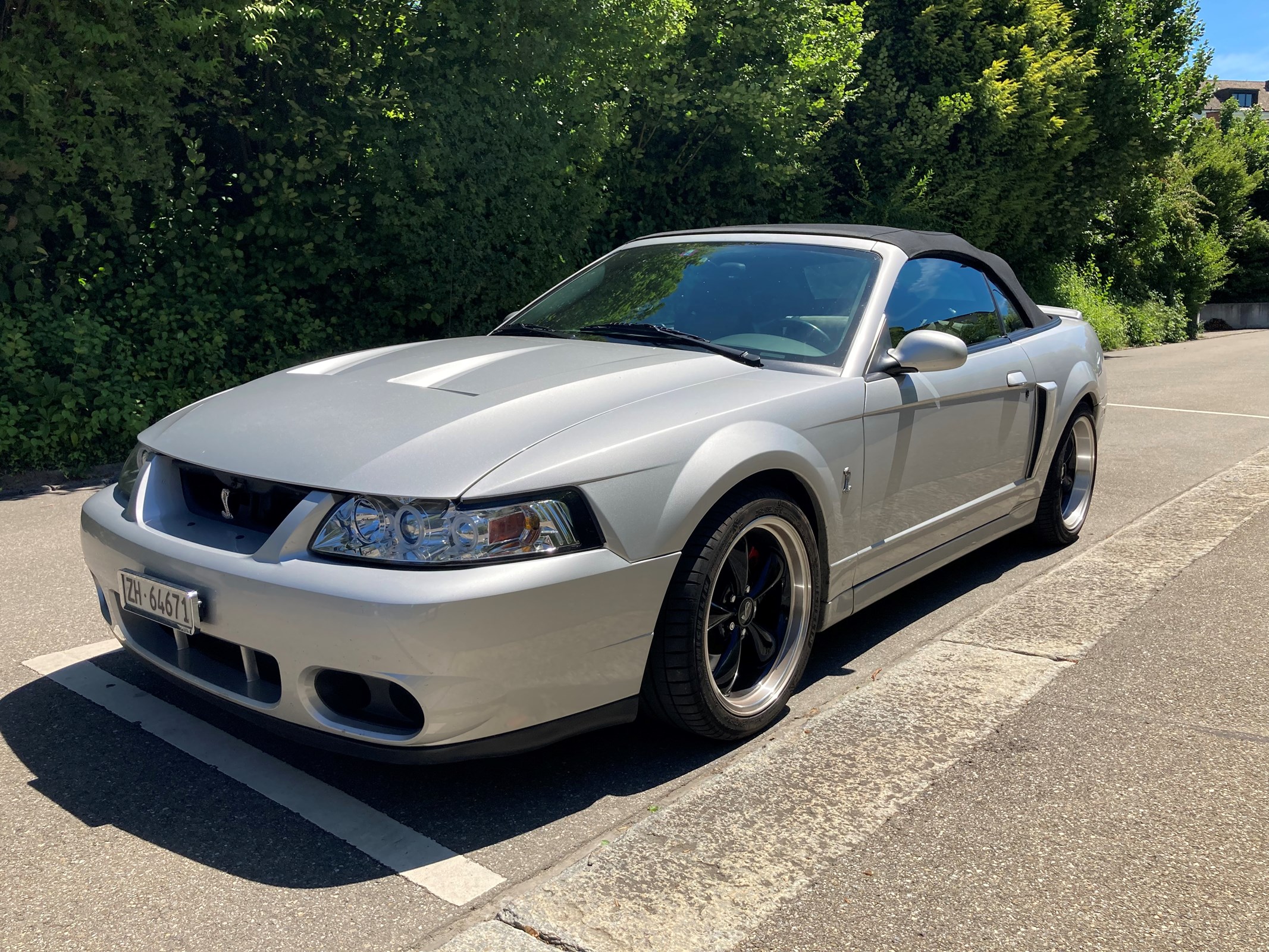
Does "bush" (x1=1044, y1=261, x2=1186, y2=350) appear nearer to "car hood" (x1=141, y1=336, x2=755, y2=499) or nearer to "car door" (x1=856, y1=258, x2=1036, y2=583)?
"car door" (x1=856, y1=258, x2=1036, y2=583)

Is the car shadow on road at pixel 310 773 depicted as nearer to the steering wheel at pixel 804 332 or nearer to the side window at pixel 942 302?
the steering wheel at pixel 804 332

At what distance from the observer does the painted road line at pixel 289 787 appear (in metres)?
2.67

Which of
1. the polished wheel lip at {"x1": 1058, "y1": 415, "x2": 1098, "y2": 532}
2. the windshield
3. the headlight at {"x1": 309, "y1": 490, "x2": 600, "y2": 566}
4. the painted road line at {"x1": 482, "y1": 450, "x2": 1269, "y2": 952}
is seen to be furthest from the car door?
the headlight at {"x1": 309, "y1": 490, "x2": 600, "y2": 566}

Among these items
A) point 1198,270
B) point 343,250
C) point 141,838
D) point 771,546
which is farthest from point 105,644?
point 1198,270

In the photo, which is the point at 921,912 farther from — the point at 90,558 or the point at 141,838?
the point at 90,558

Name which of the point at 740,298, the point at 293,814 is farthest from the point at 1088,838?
the point at 740,298

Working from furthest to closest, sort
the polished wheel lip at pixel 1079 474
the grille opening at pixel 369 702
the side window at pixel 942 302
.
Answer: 1. the polished wheel lip at pixel 1079 474
2. the side window at pixel 942 302
3. the grille opening at pixel 369 702

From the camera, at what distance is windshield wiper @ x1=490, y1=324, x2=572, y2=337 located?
4.37m

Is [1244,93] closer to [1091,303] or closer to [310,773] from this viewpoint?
[1091,303]

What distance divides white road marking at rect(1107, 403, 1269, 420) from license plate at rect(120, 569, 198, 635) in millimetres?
10676

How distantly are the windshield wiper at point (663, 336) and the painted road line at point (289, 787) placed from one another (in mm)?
1870

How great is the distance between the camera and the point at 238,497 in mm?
3115

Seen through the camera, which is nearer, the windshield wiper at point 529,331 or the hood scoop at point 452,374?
the hood scoop at point 452,374

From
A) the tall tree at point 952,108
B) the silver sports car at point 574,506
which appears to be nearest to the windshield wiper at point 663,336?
the silver sports car at point 574,506
